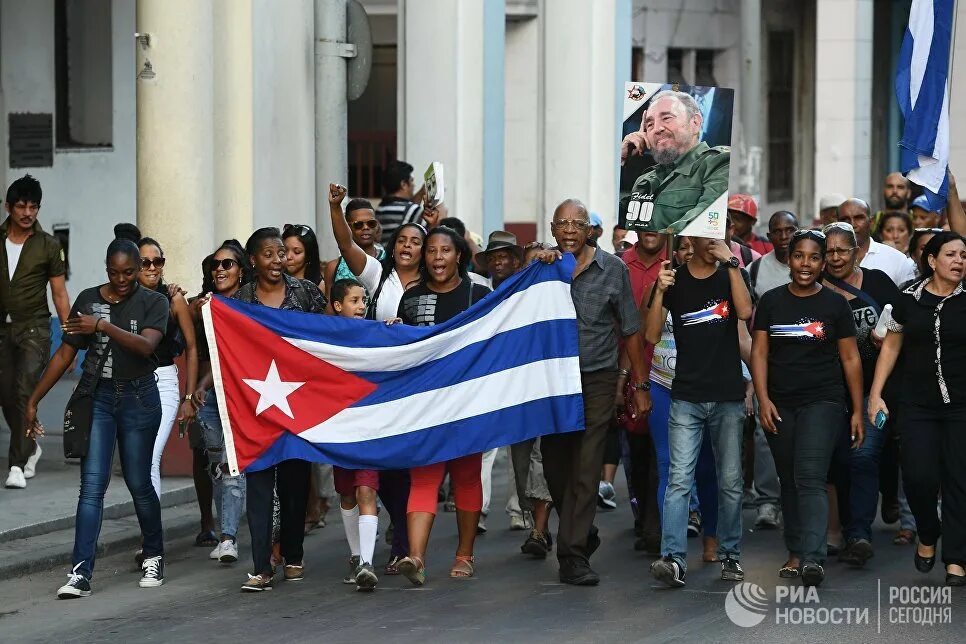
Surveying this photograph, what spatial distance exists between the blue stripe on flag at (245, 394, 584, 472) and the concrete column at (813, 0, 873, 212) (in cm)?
1996

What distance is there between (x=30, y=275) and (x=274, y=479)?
363 centimetres

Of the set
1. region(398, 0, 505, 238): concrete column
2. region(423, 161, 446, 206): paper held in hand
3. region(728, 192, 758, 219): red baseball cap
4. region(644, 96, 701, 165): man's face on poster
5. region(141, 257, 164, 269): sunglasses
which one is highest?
region(398, 0, 505, 238): concrete column

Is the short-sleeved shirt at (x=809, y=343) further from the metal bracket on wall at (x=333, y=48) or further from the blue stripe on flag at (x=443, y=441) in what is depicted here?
the metal bracket on wall at (x=333, y=48)

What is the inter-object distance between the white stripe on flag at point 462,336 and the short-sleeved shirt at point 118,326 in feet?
2.58

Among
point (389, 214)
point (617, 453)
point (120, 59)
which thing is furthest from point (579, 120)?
point (617, 453)

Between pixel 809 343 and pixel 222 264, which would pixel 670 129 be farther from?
pixel 222 264

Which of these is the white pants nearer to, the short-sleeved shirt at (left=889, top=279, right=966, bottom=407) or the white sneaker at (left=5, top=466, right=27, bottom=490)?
the white sneaker at (left=5, top=466, right=27, bottom=490)

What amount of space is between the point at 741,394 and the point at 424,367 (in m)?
1.74

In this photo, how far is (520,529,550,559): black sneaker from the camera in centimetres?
1084

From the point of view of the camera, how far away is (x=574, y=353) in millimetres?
10180

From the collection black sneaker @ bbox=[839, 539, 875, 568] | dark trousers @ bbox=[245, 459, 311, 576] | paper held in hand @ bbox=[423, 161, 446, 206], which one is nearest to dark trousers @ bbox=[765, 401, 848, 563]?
black sneaker @ bbox=[839, 539, 875, 568]

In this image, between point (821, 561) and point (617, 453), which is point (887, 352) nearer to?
point (821, 561)

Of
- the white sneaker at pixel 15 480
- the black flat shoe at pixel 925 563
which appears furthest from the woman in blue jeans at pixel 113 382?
the black flat shoe at pixel 925 563

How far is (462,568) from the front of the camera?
33.6ft
